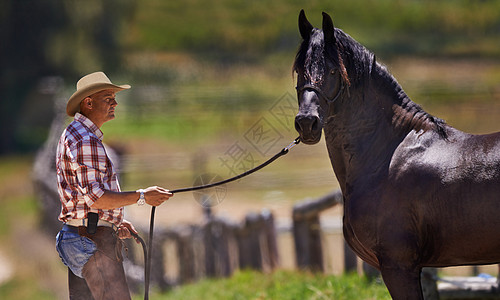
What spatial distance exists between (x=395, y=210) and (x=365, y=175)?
0.30 meters

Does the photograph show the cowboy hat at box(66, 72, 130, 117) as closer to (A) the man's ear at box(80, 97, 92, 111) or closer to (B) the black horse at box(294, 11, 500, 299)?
(A) the man's ear at box(80, 97, 92, 111)

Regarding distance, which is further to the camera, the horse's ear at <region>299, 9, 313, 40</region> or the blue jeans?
the horse's ear at <region>299, 9, 313, 40</region>

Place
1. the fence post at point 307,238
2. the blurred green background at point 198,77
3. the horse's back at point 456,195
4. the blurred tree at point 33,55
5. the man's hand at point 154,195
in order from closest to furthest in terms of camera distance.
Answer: the horse's back at point 456,195, the man's hand at point 154,195, the fence post at point 307,238, the blurred green background at point 198,77, the blurred tree at point 33,55

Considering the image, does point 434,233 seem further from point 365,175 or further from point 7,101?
point 7,101

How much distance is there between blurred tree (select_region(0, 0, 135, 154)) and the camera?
101 feet

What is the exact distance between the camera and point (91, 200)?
3400 mm

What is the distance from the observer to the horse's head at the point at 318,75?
343 cm

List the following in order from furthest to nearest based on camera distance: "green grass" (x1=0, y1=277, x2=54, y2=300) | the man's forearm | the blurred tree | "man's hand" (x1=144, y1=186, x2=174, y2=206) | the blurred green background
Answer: the blurred tree < the blurred green background < "green grass" (x1=0, y1=277, x2=54, y2=300) < "man's hand" (x1=144, y1=186, x2=174, y2=206) < the man's forearm

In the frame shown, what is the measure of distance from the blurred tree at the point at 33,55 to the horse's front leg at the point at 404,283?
93.1 feet

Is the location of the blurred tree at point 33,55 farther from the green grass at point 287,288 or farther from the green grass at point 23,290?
the green grass at point 287,288

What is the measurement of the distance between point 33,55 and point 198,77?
10.2 metres

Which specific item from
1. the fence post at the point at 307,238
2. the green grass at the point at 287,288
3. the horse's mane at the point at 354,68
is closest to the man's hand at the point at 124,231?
the horse's mane at the point at 354,68

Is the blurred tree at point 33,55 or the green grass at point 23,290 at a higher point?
the blurred tree at point 33,55

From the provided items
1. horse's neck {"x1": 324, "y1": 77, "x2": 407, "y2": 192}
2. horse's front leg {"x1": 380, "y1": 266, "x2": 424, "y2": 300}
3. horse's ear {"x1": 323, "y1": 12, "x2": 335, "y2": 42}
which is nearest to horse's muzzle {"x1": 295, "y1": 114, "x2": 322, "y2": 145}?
horse's neck {"x1": 324, "y1": 77, "x2": 407, "y2": 192}
